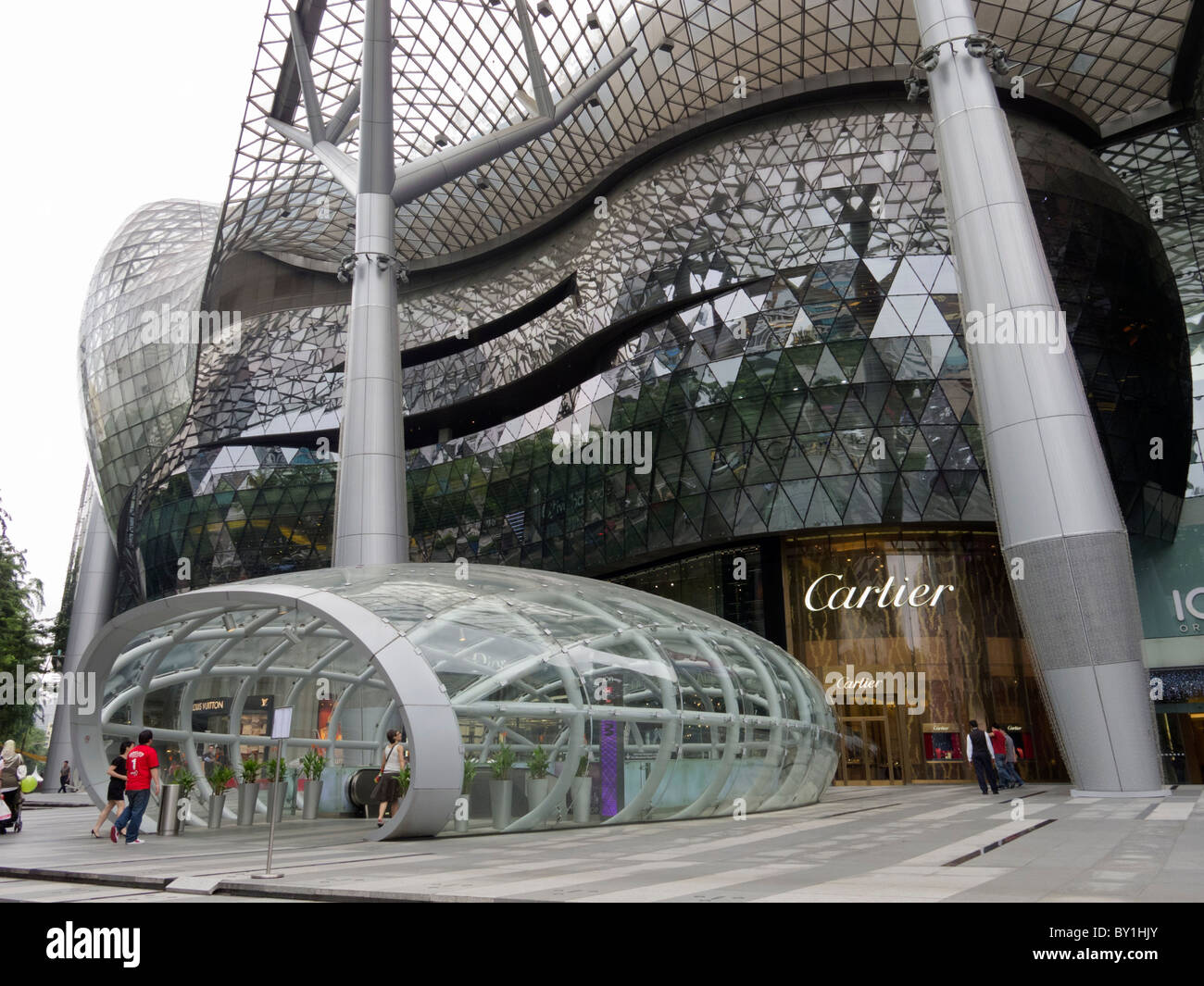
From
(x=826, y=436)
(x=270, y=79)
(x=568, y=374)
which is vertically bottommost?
(x=826, y=436)

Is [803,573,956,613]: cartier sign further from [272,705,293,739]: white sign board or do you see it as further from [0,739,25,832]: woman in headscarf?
[272,705,293,739]: white sign board

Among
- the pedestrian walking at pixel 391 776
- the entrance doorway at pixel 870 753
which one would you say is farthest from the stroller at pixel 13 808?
the entrance doorway at pixel 870 753

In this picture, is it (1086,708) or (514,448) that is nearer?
(1086,708)

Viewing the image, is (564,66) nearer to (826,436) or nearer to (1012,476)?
(826,436)

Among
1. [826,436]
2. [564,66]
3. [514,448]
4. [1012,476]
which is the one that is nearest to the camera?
[1012,476]

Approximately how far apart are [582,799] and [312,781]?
26.4 feet

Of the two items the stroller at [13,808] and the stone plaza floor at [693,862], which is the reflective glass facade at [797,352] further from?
the stroller at [13,808]

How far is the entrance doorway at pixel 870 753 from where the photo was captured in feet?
106

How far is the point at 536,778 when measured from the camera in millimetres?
14359

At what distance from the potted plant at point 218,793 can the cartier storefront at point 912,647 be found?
21.9 meters

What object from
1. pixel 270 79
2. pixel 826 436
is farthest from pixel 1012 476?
pixel 270 79

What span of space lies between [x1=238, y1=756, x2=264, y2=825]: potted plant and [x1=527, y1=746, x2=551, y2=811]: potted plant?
761 cm
